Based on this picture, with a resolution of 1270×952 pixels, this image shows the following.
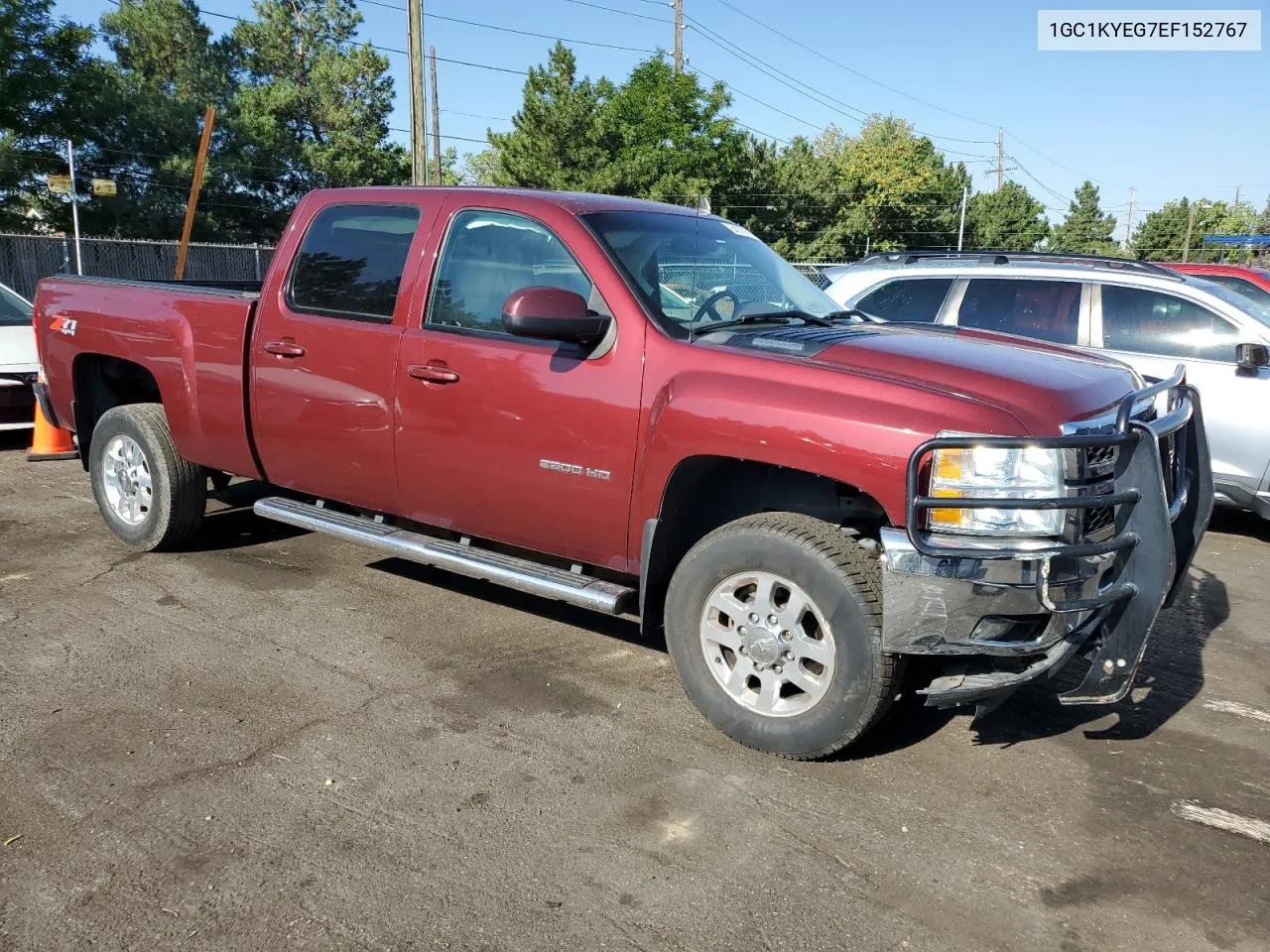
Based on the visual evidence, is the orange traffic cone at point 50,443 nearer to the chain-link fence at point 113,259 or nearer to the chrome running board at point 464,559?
the chrome running board at point 464,559

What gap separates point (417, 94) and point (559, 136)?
25527 mm

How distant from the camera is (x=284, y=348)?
4.92m

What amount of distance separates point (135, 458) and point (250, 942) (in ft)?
13.0

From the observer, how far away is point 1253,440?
663 cm

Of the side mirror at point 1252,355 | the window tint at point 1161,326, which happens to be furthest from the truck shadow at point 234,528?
the side mirror at point 1252,355

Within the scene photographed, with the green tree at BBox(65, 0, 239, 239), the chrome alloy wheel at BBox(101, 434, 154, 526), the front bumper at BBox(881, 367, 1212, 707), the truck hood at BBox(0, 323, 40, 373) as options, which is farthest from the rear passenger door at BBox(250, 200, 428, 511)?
the green tree at BBox(65, 0, 239, 239)

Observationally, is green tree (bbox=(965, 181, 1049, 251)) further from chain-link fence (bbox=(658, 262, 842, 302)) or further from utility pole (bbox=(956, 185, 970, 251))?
chain-link fence (bbox=(658, 262, 842, 302))

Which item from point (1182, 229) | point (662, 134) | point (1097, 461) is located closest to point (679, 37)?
point (662, 134)

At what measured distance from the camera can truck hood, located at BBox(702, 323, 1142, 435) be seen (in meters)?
3.26

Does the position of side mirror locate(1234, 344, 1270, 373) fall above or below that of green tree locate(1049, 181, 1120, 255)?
below

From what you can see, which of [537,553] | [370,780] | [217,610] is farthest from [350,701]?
[217,610]

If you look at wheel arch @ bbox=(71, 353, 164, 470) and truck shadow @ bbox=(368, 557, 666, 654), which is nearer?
truck shadow @ bbox=(368, 557, 666, 654)

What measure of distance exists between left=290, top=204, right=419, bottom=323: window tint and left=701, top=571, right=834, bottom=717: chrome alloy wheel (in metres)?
2.11

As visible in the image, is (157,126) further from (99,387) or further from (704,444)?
(704,444)
